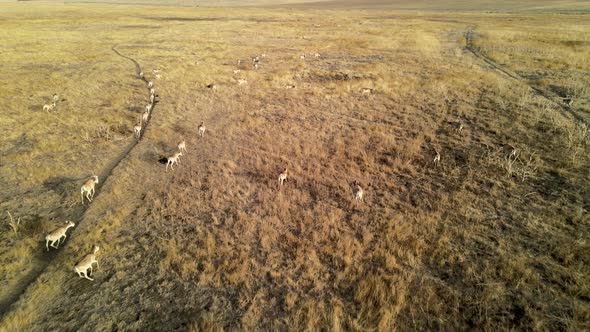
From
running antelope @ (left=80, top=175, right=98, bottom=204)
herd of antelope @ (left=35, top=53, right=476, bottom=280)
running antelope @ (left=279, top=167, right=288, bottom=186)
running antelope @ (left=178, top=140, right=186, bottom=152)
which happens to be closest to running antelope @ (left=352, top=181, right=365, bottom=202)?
herd of antelope @ (left=35, top=53, right=476, bottom=280)

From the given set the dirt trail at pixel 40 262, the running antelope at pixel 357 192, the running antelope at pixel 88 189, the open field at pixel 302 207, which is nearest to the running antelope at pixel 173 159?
the open field at pixel 302 207

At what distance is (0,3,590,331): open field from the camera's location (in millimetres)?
7645

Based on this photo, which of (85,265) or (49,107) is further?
(49,107)

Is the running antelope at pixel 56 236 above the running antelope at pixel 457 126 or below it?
below

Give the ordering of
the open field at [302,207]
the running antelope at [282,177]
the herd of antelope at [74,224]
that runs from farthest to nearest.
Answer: the running antelope at [282,177], the herd of antelope at [74,224], the open field at [302,207]

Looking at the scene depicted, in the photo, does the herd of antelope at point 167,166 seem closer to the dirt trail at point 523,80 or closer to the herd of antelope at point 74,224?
the herd of antelope at point 74,224

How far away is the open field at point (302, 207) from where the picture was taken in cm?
764

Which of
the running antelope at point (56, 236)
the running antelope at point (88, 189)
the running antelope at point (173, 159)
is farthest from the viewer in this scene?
the running antelope at point (173, 159)

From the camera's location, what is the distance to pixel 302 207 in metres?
11.4

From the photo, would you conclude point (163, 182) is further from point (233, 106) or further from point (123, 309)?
point (233, 106)

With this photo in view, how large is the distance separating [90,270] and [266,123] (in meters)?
11.9

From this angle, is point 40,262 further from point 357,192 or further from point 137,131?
point 357,192

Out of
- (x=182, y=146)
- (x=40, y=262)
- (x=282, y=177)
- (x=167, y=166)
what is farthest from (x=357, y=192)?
(x=40, y=262)

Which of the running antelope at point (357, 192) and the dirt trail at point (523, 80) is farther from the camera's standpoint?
the dirt trail at point (523, 80)
